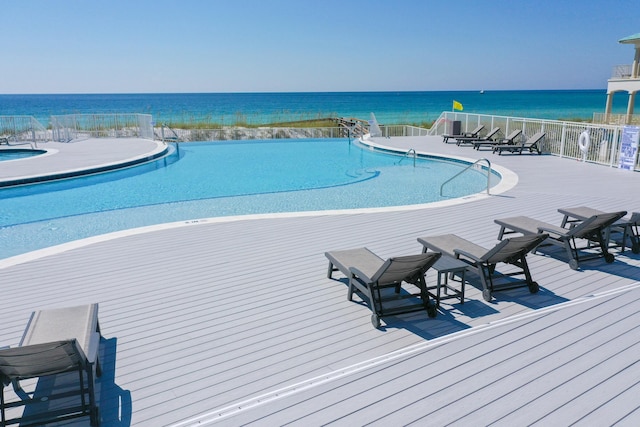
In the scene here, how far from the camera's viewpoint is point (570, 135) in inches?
469

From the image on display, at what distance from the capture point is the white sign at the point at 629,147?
9.35 m

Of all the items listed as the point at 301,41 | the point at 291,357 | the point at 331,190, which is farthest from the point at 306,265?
the point at 301,41

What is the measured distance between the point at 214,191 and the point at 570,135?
940 cm

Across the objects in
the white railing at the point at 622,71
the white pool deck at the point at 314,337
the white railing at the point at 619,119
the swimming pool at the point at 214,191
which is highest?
the white railing at the point at 622,71

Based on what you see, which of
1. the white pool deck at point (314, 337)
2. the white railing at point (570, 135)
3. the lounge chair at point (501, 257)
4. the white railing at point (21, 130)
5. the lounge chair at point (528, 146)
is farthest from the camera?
the white railing at point (21, 130)

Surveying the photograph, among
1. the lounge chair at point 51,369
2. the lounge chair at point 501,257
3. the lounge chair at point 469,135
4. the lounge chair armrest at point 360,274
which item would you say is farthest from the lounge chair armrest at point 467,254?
the lounge chair at point 469,135

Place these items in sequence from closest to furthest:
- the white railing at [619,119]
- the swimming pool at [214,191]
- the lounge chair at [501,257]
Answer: the lounge chair at [501,257]
the swimming pool at [214,191]
the white railing at [619,119]

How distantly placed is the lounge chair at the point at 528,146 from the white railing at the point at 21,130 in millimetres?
16491

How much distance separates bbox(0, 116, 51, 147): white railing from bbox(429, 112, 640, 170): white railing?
1639 centimetres

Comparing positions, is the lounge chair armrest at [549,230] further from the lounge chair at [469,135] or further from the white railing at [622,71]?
the white railing at [622,71]

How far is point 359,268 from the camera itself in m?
3.72

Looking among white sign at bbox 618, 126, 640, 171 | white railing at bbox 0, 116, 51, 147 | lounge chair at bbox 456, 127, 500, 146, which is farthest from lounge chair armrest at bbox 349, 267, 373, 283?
white railing at bbox 0, 116, 51, 147

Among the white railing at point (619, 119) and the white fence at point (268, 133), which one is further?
the white railing at point (619, 119)

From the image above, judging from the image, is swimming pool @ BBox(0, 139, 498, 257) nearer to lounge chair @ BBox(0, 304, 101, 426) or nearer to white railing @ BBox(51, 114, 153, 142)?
white railing @ BBox(51, 114, 153, 142)
